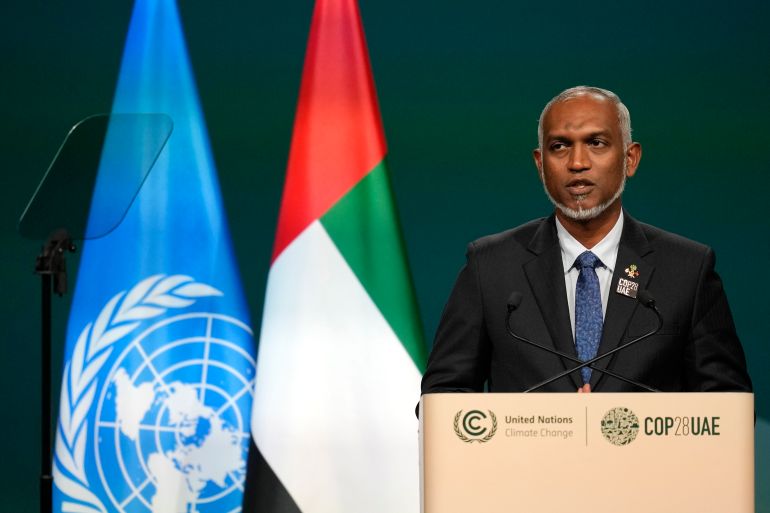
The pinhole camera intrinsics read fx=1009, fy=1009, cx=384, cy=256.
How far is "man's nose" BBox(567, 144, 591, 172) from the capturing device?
2342mm

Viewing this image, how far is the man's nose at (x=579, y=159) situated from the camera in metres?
2.34

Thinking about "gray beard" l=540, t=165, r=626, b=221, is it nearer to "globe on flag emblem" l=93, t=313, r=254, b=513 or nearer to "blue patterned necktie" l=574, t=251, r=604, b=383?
"blue patterned necktie" l=574, t=251, r=604, b=383

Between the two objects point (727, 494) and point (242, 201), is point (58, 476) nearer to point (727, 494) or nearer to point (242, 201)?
point (242, 201)

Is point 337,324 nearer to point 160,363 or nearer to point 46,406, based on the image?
point 160,363

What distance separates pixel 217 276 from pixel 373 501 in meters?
0.94

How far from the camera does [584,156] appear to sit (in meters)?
2.35

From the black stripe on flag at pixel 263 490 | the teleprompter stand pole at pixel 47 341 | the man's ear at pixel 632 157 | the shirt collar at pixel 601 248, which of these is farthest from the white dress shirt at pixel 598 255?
the black stripe on flag at pixel 263 490

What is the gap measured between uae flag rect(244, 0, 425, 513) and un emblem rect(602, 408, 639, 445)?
1.74m

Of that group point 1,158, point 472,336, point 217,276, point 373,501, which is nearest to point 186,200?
point 217,276

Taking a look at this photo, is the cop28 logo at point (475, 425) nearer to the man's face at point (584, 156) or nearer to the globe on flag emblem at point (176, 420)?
the man's face at point (584, 156)

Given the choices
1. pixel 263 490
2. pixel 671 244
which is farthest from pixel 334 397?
pixel 671 244

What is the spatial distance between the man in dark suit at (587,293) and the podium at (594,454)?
1.67 ft

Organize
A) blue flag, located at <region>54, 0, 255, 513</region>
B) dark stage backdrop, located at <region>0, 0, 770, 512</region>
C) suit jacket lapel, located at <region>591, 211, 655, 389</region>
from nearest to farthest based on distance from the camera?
suit jacket lapel, located at <region>591, 211, 655, 389</region> → blue flag, located at <region>54, 0, 255, 513</region> → dark stage backdrop, located at <region>0, 0, 770, 512</region>

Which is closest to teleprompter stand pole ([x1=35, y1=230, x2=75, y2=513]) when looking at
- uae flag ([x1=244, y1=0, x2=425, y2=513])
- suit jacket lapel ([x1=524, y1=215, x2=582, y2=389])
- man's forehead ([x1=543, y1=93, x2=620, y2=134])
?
uae flag ([x1=244, y1=0, x2=425, y2=513])
